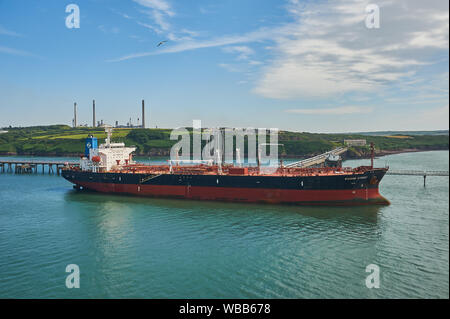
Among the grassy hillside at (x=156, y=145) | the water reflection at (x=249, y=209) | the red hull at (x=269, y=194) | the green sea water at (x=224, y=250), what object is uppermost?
the grassy hillside at (x=156, y=145)

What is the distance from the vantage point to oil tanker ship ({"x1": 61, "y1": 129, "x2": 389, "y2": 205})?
29.6 m

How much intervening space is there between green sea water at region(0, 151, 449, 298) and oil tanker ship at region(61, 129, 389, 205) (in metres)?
1.49

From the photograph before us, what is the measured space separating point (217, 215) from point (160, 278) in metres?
12.3

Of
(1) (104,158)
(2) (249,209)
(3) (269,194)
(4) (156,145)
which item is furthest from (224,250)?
(4) (156,145)

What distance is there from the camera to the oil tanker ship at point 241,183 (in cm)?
2962

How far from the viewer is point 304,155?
98.4 meters

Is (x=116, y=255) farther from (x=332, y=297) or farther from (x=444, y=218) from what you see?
(x=444, y=218)

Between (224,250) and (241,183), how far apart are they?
13.4 m

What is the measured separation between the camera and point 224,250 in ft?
60.8

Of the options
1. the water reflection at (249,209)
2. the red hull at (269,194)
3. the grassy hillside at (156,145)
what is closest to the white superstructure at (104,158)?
the water reflection at (249,209)

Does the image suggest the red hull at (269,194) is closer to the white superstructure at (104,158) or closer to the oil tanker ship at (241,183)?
the oil tanker ship at (241,183)

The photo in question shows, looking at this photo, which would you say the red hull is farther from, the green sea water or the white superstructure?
the white superstructure

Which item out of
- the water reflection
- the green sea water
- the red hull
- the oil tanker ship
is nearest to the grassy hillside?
the oil tanker ship
